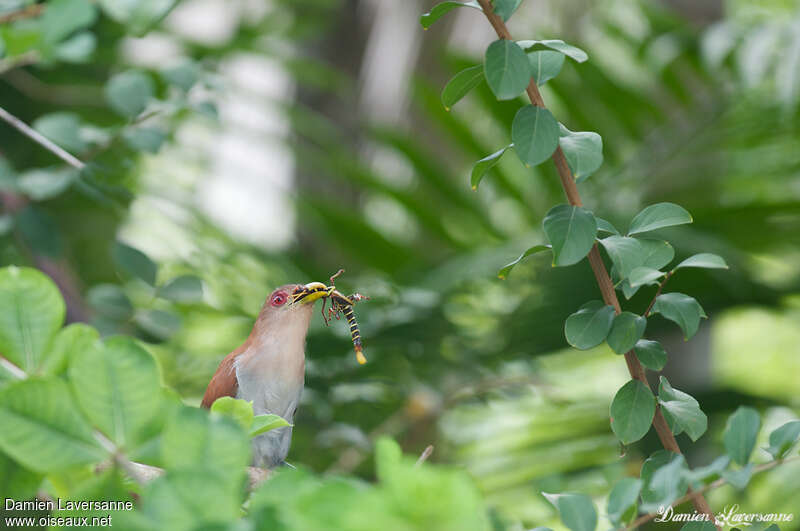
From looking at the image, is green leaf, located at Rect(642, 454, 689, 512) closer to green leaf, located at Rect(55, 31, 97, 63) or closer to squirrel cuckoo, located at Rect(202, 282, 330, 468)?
squirrel cuckoo, located at Rect(202, 282, 330, 468)

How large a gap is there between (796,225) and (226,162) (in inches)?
33.3

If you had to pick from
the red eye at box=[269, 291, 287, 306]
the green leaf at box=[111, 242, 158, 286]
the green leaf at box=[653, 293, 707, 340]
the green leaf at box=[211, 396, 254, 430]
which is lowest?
the green leaf at box=[111, 242, 158, 286]

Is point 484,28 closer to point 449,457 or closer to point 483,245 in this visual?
point 483,245

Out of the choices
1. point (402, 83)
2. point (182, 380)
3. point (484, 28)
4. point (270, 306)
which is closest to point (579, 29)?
point (484, 28)

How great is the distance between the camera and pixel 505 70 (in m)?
0.23

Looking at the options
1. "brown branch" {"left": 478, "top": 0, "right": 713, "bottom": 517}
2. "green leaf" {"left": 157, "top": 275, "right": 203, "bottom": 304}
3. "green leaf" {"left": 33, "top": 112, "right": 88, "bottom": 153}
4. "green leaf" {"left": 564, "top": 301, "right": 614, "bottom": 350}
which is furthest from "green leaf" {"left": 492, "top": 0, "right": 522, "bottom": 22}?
"green leaf" {"left": 33, "top": 112, "right": 88, "bottom": 153}

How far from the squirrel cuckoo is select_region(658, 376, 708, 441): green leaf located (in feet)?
0.42

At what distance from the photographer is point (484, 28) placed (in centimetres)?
151

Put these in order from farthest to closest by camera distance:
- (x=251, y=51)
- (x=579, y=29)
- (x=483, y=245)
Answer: (x=579, y=29), (x=483, y=245), (x=251, y=51)

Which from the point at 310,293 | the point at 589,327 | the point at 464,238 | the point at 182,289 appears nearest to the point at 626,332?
the point at 589,327

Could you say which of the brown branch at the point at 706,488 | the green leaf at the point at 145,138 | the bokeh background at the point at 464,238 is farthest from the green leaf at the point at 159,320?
the brown branch at the point at 706,488

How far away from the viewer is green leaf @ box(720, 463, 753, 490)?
0.21 meters

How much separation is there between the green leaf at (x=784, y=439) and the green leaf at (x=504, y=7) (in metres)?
0.16

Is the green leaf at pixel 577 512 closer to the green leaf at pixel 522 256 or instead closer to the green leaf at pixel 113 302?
the green leaf at pixel 522 256
